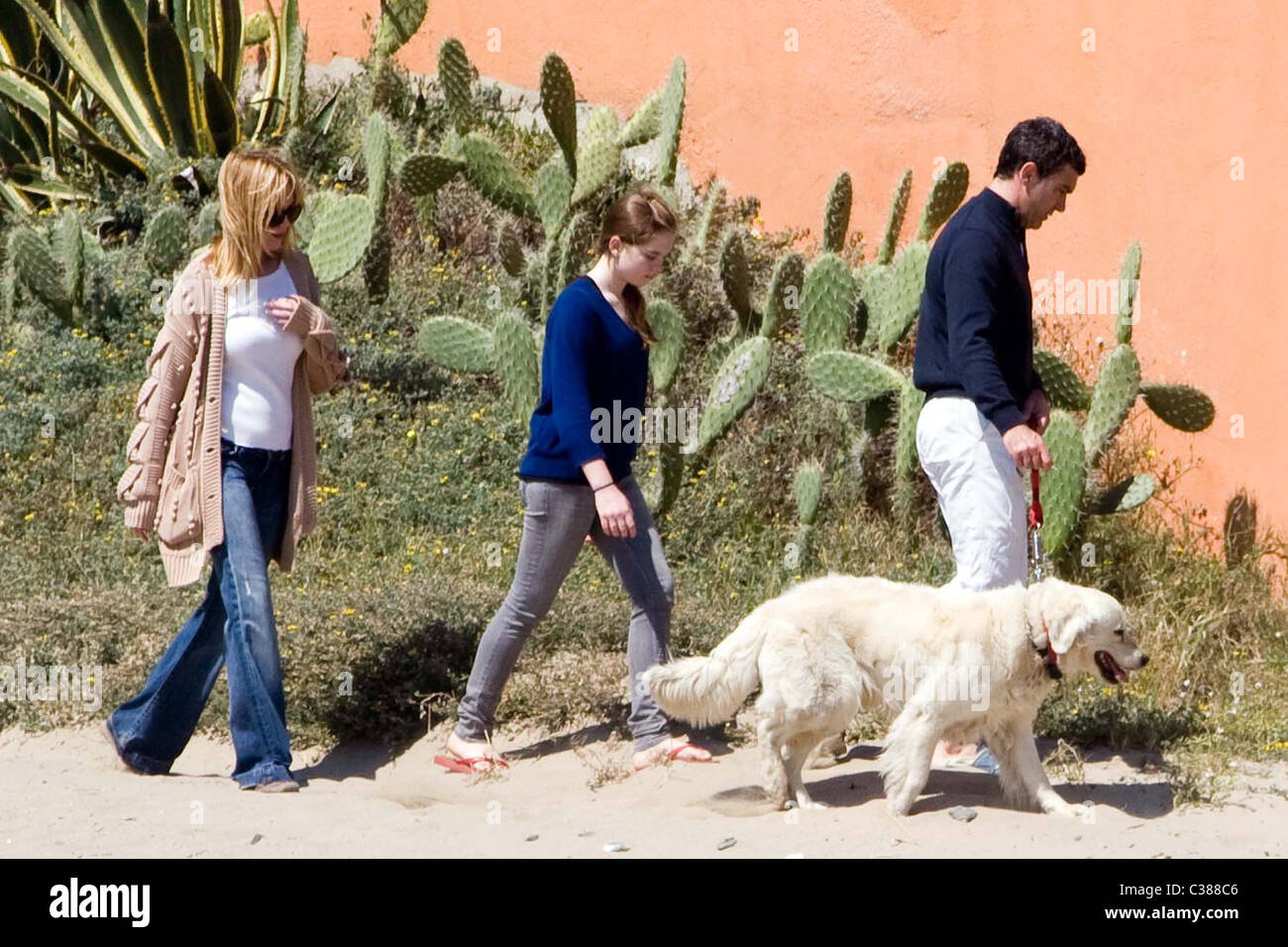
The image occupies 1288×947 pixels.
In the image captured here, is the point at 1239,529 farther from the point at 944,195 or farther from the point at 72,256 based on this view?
the point at 72,256

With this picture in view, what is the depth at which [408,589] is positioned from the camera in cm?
643

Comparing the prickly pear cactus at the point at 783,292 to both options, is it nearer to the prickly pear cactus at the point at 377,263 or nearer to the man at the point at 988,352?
the prickly pear cactus at the point at 377,263

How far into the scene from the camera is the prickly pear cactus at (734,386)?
7117 mm

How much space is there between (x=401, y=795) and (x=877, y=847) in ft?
5.37

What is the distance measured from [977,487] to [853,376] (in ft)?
7.70

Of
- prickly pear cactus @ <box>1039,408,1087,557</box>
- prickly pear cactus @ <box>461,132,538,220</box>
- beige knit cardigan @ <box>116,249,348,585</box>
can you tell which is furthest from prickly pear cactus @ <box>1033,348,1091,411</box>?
beige knit cardigan @ <box>116,249,348,585</box>

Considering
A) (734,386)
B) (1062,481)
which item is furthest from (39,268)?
(1062,481)

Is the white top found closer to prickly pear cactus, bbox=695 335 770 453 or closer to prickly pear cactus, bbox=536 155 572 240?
prickly pear cactus, bbox=695 335 770 453

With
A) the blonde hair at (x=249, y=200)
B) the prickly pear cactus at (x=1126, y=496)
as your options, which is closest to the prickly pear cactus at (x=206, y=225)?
the blonde hair at (x=249, y=200)

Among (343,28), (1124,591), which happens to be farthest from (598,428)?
(343,28)

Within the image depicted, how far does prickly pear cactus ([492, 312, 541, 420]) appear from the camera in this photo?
7.03 metres

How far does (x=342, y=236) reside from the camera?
826 cm

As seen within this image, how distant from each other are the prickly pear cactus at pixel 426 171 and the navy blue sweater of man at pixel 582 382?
11.8ft

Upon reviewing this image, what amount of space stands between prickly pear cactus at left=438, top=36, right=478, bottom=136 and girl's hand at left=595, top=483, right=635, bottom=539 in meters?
4.68
